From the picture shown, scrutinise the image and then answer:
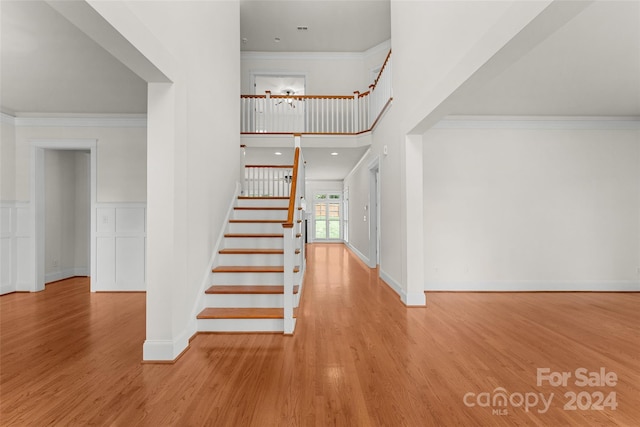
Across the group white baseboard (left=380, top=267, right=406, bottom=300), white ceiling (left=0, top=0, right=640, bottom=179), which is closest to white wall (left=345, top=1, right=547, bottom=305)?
white baseboard (left=380, top=267, right=406, bottom=300)

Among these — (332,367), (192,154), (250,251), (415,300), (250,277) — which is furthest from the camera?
(415,300)

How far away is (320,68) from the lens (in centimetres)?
789

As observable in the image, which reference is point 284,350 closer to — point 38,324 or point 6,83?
point 38,324

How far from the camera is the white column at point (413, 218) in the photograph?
3760mm

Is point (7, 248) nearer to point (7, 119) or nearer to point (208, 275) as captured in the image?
point (7, 119)

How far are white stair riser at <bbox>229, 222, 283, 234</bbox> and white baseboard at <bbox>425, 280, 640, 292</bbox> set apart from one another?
273 cm

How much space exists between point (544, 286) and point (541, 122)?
2.57 m

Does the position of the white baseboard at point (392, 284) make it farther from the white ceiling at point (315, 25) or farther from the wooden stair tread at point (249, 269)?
the white ceiling at point (315, 25)

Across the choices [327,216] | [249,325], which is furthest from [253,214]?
[327,216]

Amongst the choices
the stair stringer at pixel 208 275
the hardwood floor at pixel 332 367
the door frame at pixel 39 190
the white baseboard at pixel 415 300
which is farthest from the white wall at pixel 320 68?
the hardwood floor at pixel 332 367

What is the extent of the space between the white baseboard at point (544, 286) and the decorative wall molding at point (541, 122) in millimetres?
2439

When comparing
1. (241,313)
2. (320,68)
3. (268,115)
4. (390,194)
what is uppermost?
(320,68)

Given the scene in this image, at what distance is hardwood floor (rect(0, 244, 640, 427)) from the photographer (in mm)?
1709

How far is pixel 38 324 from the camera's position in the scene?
3.15m
